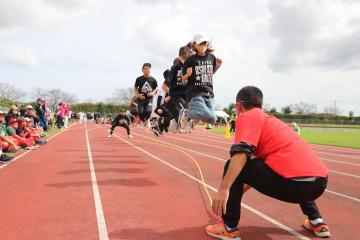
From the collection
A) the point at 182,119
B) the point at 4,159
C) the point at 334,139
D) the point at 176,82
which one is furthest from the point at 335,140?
the point at 4,159

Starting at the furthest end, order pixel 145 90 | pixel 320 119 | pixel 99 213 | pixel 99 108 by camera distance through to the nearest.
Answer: pixel 99 108 → pixel 320 119 → pixel 145 90 → pixel 99 213

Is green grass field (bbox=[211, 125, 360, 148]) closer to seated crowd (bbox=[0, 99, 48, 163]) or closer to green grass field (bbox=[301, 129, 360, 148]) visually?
green grass field (bbox=[301, 129, 360, 148])

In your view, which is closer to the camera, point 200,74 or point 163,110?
point 200,74

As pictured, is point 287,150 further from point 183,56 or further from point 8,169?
point 8,169

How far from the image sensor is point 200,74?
7.05 m

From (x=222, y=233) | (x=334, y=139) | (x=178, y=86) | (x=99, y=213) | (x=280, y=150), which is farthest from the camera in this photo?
(x=334, y=139)

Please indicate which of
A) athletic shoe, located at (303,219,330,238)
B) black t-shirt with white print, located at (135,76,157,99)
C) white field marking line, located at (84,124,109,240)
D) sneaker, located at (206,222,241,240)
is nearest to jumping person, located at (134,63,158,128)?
black t-shirt with white print, located at (135,76,157,99)

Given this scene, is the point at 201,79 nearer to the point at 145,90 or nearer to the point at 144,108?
the point at 145,90

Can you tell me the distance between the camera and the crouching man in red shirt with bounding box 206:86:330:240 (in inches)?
132

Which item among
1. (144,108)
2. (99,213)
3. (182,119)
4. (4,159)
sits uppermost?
(144,108)

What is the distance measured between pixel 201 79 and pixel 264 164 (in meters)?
3.70

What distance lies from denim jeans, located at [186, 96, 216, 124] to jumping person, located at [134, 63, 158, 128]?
338 centimetres

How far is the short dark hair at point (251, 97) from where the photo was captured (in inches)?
145

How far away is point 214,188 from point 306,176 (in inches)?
130
